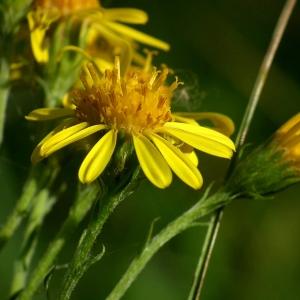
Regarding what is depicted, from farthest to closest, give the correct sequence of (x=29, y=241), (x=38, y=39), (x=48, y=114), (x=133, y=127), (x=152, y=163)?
(x=38, y=39) → (x=29, y=241) → (x=48, y=114) → (x=133, y=127) → (x=152, y=163)

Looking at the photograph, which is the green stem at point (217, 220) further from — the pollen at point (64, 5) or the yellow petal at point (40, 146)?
the pollen at point (64, 5)

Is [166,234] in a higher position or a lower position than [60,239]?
higher

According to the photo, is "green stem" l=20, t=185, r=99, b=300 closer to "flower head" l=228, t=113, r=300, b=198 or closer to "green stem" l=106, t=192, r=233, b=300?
"green stem" l=106, t=192, r=233, b=300

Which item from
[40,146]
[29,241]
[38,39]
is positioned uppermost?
[40,146]

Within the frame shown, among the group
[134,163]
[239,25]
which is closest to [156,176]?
[134,163]

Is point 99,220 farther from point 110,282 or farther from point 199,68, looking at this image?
point 199,68

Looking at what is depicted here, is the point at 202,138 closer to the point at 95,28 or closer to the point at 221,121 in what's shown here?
the point at 221,121

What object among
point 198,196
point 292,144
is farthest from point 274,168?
point 198,196
